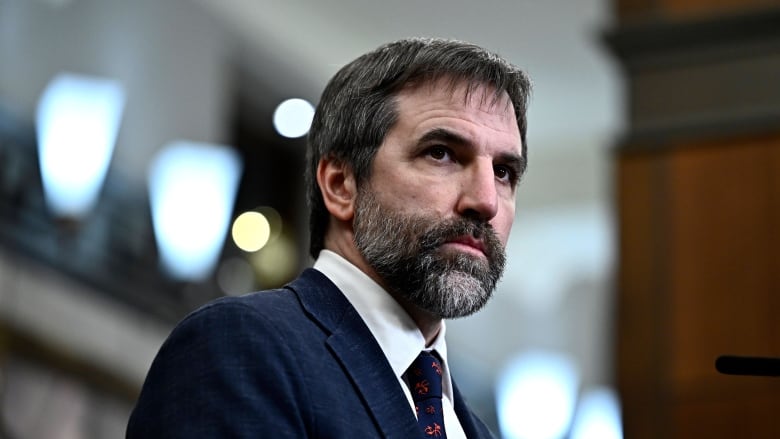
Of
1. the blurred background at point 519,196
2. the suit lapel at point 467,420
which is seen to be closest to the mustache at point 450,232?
the suit lapel at point 467,420

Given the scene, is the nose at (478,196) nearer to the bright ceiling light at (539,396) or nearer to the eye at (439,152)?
the eye at (439,152)

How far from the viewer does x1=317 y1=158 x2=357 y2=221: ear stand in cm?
246

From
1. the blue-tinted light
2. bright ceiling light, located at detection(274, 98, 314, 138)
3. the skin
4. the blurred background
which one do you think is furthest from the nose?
the blue-tinted light

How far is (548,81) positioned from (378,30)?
6.85 ft

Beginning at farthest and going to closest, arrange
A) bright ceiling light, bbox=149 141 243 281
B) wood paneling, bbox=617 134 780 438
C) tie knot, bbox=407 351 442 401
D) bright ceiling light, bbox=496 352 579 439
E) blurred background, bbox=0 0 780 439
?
bright ceiling light, bbox=496 352 579 439 → bright ceiling light, bbox=149 141 243 281 → blurred background, bbox=0 0 780 439 → wood paneling, bbox=617 134 780 438 → tie knot, bbox=407 351 442 401

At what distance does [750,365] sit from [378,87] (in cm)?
81

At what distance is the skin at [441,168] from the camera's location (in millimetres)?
2322

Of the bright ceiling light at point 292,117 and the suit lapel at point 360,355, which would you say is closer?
the suit lapel at point 360,355

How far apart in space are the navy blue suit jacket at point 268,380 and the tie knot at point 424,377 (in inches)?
2.8

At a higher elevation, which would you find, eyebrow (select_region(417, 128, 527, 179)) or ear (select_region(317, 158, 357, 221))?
eyebrow (select_region(417, 128, 527, 179))

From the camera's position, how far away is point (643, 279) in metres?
6.61

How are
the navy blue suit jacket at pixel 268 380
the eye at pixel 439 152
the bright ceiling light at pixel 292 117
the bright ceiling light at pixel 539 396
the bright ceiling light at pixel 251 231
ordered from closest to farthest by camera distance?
the navy blue suit jacket at pixel 268 380
the eye at pixel 439 152
the bright ceiling light at pixel 251 231
the bright ceiling light at pixel 292 117
the bright ceiling light at pixel 539 396

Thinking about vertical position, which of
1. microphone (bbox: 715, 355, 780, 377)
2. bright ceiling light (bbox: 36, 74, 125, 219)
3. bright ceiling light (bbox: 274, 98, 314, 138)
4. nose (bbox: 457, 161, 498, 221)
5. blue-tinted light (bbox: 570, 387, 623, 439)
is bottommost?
blue-tinted light (bbox: 570, 387, 623, 439)

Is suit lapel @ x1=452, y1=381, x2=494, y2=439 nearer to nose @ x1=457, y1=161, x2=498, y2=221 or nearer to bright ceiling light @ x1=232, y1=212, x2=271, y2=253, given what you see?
nose @ x1=457, y1=161, x2=498, y2=221
